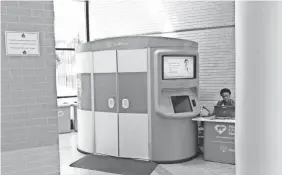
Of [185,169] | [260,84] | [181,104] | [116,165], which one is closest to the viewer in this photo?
[260,84]

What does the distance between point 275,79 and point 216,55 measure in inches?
175

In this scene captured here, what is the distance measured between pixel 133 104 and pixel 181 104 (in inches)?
30.0

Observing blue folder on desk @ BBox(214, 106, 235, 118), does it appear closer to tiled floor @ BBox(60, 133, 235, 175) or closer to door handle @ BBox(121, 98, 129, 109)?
tiled floor @ BBox(60, 133, 235, 175)

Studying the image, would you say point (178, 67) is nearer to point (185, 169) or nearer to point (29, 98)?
point (185, 169)

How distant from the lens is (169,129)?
4648mm

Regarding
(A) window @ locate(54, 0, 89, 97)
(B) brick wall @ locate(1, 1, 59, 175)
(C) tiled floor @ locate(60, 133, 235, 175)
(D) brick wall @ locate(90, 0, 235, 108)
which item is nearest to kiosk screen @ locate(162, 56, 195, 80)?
(D) brick wall @ locate(90, 0, 235, 108)

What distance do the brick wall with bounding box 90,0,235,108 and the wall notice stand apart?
4.22 m

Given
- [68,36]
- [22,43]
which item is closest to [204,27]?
[68,36]

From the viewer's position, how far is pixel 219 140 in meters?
4.64

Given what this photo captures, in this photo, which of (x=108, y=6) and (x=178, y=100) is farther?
(x=108, y=6)

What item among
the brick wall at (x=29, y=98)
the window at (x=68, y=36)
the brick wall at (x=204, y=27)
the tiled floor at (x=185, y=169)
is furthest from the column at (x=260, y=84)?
the window at (x=68, y=36)

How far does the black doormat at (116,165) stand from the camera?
432 centimetres

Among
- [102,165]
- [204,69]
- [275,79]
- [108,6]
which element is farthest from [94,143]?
[275,79]

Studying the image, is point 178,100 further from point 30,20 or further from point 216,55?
point 30,20
